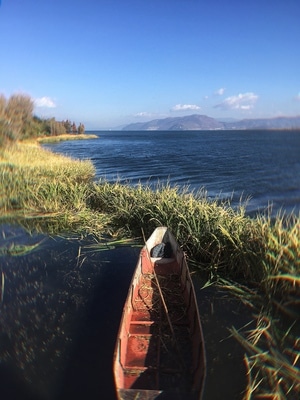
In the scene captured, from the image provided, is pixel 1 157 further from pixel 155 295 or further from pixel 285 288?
pixel 285 288

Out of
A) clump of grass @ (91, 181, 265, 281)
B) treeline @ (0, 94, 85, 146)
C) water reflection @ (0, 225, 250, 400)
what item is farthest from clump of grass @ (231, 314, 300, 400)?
treeline @ (0, 94, 85, 146)

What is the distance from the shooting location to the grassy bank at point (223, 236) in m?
4.73

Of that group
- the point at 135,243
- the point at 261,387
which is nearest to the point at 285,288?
the point at 261,387

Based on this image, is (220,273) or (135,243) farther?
(135,243)

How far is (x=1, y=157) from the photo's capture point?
59.0 ft

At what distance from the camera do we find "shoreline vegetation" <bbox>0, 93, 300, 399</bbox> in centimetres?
471

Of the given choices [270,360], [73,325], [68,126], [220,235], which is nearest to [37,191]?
[73,325]

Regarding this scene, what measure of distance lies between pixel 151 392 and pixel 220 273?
12.9 ft

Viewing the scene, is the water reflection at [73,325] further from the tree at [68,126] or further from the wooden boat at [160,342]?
the tree at [68,126]

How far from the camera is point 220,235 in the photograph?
752cm

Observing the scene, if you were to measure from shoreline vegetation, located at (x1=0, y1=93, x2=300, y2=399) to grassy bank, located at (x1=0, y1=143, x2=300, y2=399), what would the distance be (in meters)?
0.01

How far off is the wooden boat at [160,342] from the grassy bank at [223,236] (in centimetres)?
95

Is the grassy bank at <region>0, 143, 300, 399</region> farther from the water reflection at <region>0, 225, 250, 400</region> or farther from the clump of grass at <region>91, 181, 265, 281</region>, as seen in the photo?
the water reflection at <region>0, 225, 250, 400</region>

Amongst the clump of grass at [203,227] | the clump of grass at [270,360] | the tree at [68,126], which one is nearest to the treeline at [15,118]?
the clump of grass at [203,227]
